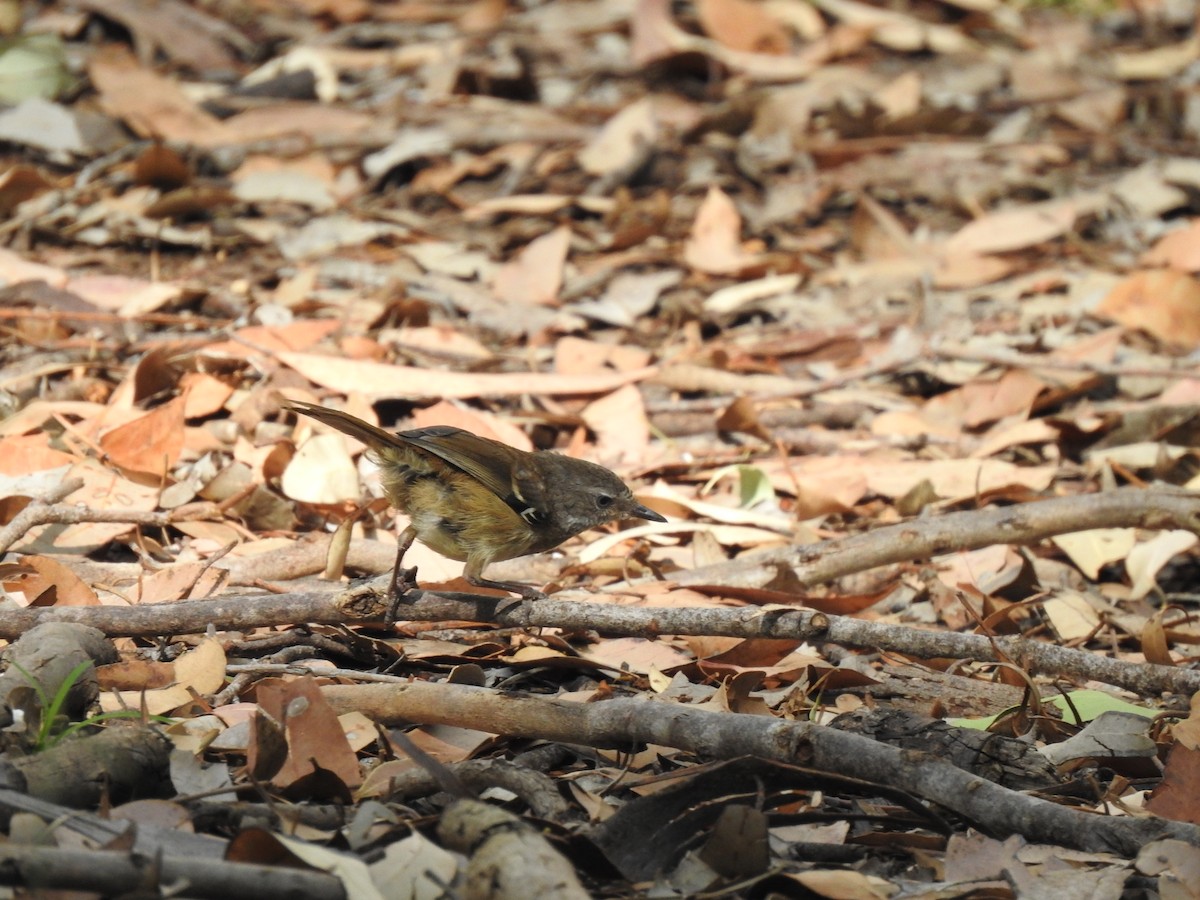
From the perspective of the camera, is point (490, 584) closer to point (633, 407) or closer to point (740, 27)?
point (633, 407)

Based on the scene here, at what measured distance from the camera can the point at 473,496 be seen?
4.53m

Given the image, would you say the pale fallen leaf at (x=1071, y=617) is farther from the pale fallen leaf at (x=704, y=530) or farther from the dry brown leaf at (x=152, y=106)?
the dry brown leaf at (x=152, y=106)

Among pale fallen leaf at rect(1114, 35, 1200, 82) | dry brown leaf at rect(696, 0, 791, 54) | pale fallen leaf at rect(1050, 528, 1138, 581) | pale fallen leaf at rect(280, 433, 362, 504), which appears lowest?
pale fallen leaf at rect(1050, 528, 1138, 581)

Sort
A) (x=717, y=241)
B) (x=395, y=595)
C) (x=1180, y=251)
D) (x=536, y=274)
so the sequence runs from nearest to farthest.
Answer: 1. (x=395, y=595)
2. (x=536, y=274)
3. (x=1180, y=251)
4. (x=717, y=241)

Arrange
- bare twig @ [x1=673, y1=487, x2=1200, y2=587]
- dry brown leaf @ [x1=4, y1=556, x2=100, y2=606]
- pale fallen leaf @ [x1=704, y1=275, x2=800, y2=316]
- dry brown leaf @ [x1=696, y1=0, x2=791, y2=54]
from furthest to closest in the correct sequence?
dry brown leaf @ [x1=696, y1=0, x2=791, y2=54] < pale fallen leaf @ [x1=704, y1=275, x2=800, y2=316] < bare twig @ [x1=673, y1=487, x2=1200, y2=587] < dry brown leaf @ [x1=4, y1=556, x2=100, y2=606]

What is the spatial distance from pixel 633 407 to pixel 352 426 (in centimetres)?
246

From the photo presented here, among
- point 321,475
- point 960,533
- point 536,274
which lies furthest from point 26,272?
point 960,533

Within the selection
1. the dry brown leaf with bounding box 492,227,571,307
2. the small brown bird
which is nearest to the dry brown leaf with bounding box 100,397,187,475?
the small brown bird

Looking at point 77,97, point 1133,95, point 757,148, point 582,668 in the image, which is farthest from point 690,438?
point 1133,95

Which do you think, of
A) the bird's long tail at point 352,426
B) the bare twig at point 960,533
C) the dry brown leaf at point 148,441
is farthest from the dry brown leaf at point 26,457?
the bare twig at point 960,533

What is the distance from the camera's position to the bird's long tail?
411cm

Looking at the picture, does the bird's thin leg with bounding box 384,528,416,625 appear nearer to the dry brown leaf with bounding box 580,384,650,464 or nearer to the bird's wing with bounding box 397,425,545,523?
the bird's wing with bounding box 397,425,545,523

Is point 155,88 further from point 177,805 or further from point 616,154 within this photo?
point 177,805

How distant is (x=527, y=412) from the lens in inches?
257
